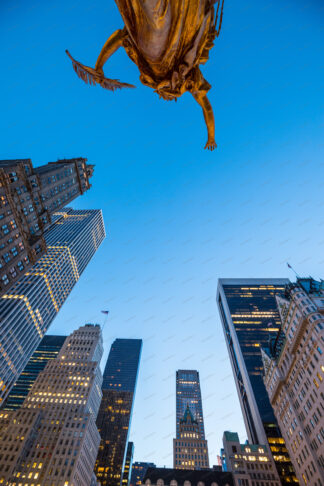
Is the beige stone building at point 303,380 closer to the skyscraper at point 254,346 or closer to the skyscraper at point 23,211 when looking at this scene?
the skyscraper at point 254,346

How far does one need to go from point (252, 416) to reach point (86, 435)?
69666 millimetres

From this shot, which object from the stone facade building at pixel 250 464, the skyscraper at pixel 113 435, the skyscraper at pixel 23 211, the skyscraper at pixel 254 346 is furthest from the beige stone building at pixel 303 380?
the skyscraper at pixel 113 435

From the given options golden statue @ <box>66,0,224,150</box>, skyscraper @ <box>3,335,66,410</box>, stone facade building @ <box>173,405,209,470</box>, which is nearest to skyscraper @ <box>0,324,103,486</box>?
stone facade building @ <box>173,405,209,470</box>


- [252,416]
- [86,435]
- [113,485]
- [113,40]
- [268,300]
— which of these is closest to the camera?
[113,40]

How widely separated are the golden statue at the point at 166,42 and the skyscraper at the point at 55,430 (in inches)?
4126

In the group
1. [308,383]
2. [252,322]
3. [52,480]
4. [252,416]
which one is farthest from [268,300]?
[52,480]

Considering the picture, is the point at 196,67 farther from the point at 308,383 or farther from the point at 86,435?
the point at 86,435

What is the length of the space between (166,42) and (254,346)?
143 meters

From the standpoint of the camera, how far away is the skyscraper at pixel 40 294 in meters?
99.1

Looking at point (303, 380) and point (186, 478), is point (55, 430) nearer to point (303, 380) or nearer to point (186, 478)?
point (186, 478)

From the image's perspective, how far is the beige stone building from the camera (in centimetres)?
4953

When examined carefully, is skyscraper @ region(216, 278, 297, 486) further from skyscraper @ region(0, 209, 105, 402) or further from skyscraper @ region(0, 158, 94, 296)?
skyscraper @ region(0, 209, 105, 402)

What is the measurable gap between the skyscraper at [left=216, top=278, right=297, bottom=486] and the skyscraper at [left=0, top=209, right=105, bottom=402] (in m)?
94.3

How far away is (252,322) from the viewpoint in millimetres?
139500
